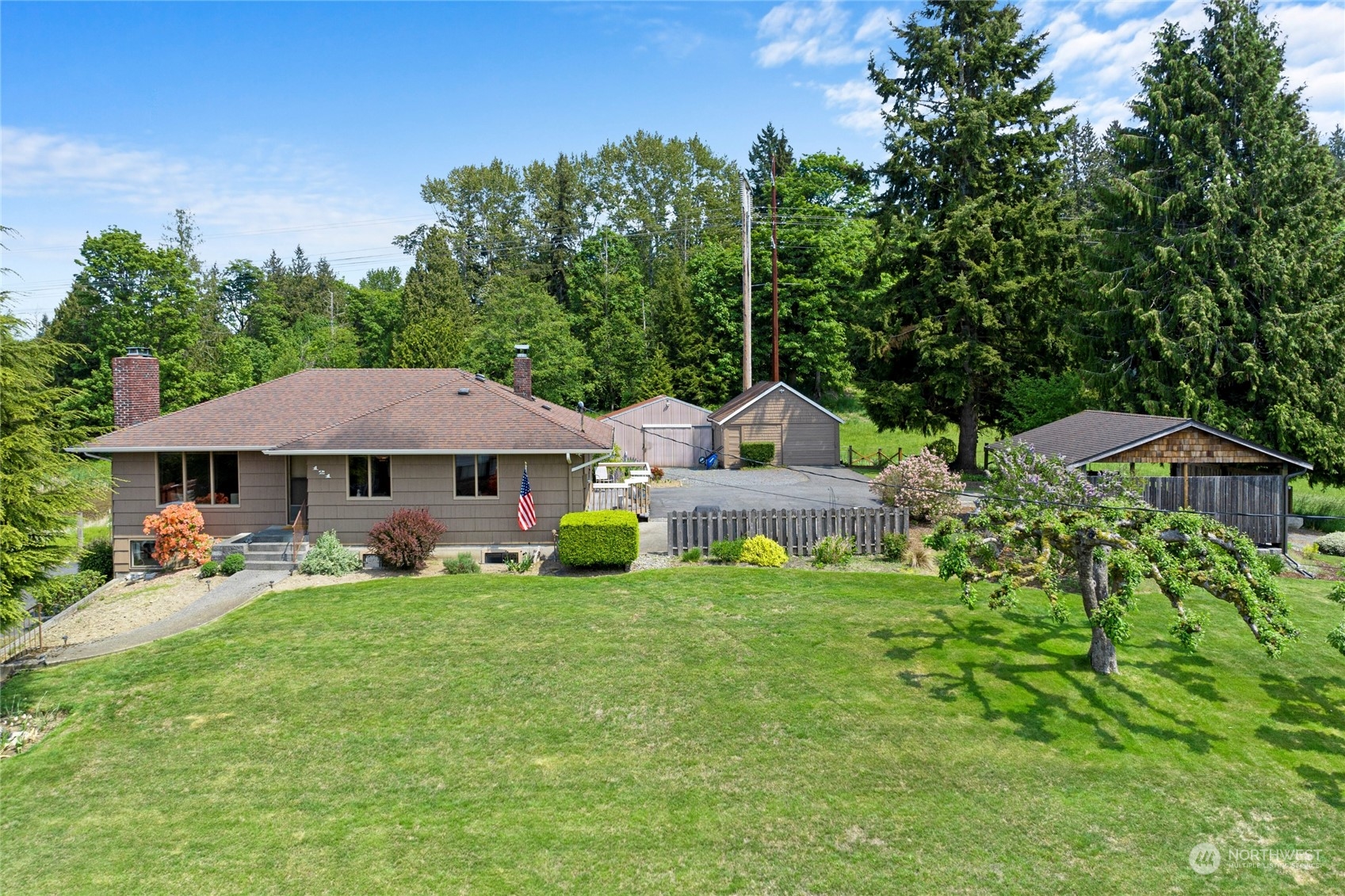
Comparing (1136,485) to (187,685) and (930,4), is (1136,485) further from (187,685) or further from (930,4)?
(930,4)

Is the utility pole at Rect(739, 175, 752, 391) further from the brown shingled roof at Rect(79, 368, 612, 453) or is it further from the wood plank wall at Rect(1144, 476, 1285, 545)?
the wood plank wall at Rect(1144, 476, 1285, 545)

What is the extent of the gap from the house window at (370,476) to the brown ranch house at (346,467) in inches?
1.1

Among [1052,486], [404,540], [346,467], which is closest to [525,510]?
[404,540]

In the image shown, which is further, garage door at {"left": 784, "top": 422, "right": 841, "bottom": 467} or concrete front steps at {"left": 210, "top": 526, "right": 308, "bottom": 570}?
garage door at {"left": 784, "top": 422, "right": 841, "bottom": 467}

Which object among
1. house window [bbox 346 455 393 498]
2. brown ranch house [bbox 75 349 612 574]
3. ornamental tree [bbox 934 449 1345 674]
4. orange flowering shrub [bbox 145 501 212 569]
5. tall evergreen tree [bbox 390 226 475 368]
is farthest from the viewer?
tall evergreen tree [bbox 390 226 475 368]

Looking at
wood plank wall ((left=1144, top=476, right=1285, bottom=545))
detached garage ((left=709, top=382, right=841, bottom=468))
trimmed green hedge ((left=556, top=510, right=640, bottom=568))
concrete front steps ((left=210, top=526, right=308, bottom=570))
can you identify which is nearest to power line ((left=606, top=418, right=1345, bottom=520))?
wood plank wall ((left=1144, top=476, right=1285, bottom=545))

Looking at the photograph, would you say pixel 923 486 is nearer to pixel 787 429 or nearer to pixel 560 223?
pixel 787 429

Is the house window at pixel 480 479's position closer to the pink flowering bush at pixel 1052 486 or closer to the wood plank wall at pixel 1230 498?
the pink flowering bush at pixel 1052 486

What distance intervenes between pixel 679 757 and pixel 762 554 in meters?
9.68

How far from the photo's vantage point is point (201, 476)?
73.2 feet

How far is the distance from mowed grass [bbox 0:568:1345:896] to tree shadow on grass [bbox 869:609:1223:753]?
0.19ft

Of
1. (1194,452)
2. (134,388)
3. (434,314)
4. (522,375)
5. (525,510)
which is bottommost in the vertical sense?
(525,510)

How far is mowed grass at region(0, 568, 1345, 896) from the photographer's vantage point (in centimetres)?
859

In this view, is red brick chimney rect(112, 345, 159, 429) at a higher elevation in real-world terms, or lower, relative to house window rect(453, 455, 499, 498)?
higher
